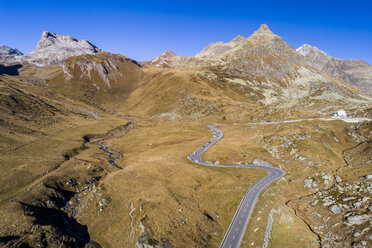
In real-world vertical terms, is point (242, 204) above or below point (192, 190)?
above

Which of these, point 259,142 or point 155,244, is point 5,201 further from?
point 259,142

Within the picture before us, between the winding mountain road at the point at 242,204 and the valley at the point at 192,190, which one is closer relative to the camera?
the valley at the point at 192,190

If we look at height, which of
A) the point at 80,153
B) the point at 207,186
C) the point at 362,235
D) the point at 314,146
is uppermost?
the point at 314,146

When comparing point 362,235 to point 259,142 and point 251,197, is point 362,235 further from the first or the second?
point 259,142

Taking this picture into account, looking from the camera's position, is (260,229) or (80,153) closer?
(260,229)

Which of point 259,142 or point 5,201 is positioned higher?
point 259,142

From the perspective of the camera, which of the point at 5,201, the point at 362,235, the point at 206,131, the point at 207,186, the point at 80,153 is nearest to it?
the point at 362,235

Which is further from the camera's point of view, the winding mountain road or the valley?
the winding mountain road

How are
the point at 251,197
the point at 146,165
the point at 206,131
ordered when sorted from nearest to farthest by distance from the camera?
the point at 251,197, the point at 146,165, the point at 206,131

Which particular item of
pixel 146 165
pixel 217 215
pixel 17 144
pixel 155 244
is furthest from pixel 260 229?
pixel 17 144

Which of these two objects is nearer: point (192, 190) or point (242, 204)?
point (242, 204)
